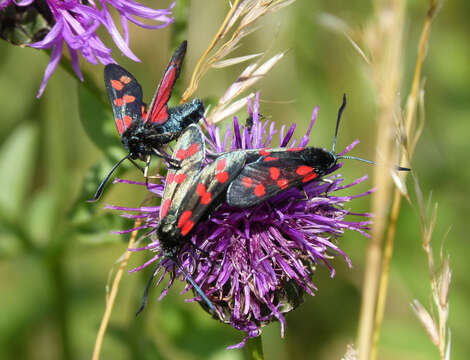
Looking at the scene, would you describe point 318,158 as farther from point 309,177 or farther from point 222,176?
point 222,176

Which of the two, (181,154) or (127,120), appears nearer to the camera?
(181,154)

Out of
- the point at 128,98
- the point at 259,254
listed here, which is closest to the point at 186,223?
the point at 259,254

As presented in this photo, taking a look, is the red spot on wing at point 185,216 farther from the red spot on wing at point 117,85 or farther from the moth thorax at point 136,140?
the red spot on wing at point 117,85

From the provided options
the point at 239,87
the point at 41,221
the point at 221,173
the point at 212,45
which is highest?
the point at 212,45

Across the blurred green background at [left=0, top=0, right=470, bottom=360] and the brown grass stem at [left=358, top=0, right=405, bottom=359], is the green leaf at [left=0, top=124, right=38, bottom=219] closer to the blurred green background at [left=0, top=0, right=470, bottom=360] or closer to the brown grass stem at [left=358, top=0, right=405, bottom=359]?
the blurred green background at [left=0, top=0, right=470, bottom=360]

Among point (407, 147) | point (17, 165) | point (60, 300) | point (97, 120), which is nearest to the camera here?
point (407, 147)

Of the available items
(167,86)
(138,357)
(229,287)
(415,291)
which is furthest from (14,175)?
(415,291)
